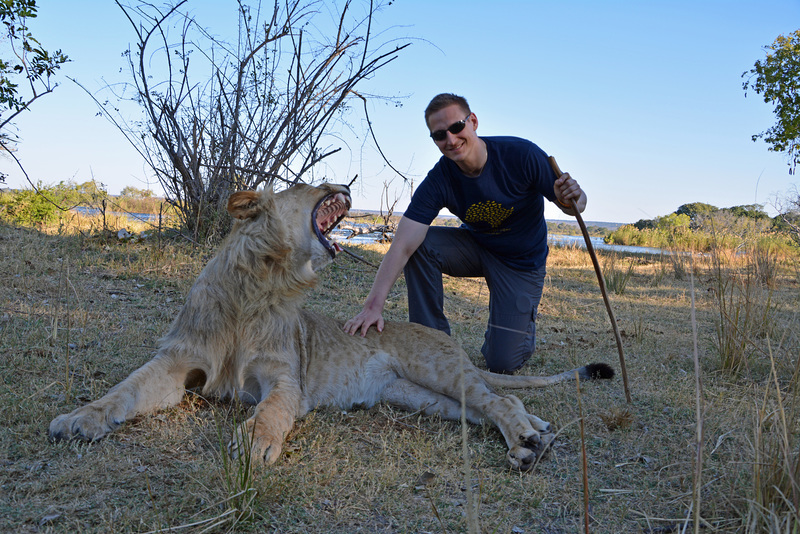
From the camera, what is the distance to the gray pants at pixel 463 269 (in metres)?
5.03

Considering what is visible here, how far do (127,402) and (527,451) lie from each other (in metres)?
1.97

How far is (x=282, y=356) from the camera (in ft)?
11.0

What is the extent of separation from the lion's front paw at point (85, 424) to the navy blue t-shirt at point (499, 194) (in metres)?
2.68

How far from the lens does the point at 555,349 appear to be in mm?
5473

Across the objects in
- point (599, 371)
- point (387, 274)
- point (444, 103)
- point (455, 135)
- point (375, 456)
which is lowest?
point (375, 456)

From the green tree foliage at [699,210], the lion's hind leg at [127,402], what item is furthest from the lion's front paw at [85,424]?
the green tree foliage at [699,210]

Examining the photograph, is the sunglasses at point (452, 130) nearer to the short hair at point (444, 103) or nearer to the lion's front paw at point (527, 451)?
the short hair at point (444, 103)

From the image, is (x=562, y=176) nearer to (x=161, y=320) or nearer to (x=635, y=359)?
(x=635, y=359)

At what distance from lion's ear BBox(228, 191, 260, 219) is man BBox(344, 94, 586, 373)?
1.11m

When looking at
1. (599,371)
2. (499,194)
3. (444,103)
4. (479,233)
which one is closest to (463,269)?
(479,233)

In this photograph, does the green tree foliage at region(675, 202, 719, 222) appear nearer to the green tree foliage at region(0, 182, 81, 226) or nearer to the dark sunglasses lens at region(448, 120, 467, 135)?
the dark sunglasses lens at region(448, 120, 467, 135)

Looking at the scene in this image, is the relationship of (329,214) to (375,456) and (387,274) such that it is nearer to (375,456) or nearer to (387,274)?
(387,274)

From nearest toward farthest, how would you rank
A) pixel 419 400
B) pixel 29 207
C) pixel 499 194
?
pixel 419 400 → pixel 499 194 → pixel 29 207

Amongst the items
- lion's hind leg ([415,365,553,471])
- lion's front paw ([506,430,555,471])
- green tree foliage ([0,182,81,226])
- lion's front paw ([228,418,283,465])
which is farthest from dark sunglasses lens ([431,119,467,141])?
green tree foliage ([0,182,81,226])
